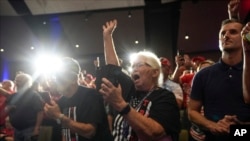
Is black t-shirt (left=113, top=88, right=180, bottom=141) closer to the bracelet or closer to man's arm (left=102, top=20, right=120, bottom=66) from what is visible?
the bracelet

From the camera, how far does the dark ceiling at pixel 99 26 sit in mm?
7992

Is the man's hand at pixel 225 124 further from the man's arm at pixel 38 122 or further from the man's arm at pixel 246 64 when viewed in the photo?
the man's arm at pixel 38 122

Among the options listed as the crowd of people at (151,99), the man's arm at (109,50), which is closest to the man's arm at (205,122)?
the crowd of people at (151,99)

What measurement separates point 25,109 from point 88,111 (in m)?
1.81

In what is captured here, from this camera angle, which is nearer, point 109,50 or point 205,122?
point 205,122

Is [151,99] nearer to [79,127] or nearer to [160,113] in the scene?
[160,113]

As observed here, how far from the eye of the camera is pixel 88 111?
6.62 ft

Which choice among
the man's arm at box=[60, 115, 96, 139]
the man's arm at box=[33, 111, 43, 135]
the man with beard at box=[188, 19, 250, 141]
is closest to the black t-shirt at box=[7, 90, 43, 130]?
the man's arm at box=[33, 111, 43, 135]

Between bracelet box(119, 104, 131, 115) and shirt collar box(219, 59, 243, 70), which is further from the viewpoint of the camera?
shirt collar box(219, 59, 243, 70)

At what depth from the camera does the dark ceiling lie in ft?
26.2

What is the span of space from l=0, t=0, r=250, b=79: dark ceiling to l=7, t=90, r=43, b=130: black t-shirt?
439 centimetres

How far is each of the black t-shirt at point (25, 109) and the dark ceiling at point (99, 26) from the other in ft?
14.4

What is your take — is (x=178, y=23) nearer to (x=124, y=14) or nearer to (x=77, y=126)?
(x=124, y=14)

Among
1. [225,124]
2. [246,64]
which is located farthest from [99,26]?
[246,64]
